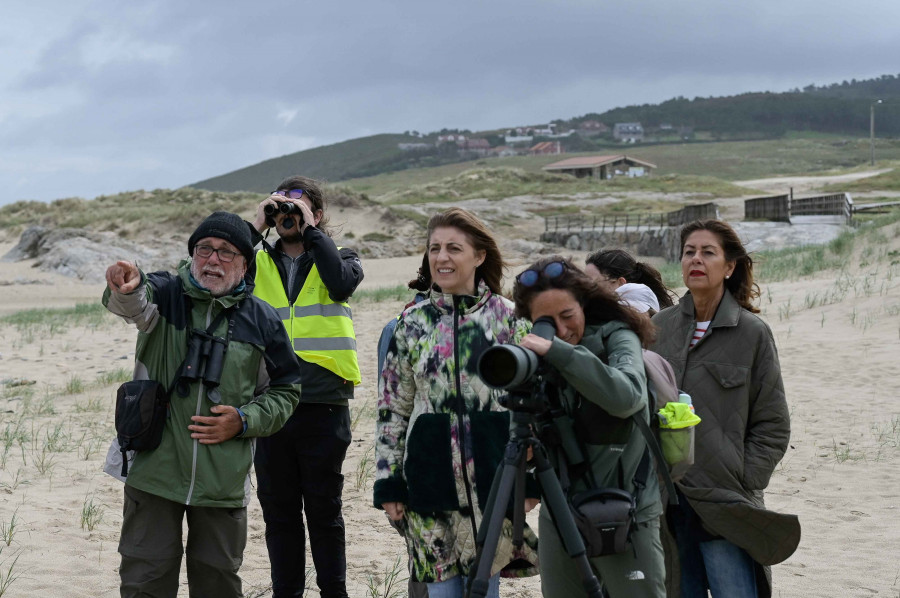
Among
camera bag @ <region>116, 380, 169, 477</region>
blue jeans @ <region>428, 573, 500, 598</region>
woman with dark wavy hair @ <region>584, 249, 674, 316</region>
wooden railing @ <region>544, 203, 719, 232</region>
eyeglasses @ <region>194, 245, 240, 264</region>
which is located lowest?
wooden railing @ <region>544, 203, 719, 232</region>

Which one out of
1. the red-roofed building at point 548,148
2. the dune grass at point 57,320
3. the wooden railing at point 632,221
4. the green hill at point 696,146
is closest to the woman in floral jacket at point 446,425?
the dune grass at point 57,320

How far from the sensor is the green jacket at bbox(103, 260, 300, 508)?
9.98 ft

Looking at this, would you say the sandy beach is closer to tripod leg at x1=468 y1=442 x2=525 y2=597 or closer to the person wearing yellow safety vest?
the person wearing yellow safety vest

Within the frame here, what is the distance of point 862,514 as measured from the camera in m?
5.82

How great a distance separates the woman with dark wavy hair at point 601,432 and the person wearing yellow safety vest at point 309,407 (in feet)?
4.37

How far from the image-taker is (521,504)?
2381mm

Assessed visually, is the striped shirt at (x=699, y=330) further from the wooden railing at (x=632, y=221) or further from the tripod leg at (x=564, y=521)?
the wooden railing at (x=632, y=221)

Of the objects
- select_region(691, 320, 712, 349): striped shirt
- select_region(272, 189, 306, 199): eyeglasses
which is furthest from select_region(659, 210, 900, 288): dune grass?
select_region(691, 320, 712, 349): striped shirt

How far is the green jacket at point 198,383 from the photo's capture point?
3.04 m

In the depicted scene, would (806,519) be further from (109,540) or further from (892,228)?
(892,228)

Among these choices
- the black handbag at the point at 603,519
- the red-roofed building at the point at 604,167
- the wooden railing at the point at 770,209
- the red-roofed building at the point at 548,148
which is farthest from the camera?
the red-roofed building at the point at 548,148

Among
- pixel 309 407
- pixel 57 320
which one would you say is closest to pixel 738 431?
pixel 309 407

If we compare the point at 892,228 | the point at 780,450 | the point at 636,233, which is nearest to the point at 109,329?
the point at 780,450

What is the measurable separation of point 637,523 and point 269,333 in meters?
1.46
